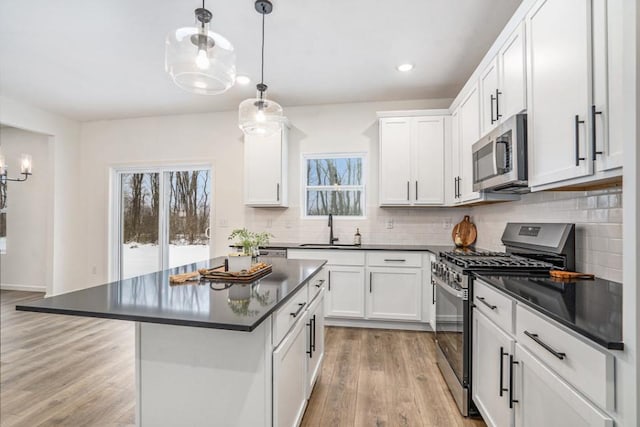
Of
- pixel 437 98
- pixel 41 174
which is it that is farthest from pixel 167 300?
pixel 41 174

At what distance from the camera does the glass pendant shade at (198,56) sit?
5.61 feet

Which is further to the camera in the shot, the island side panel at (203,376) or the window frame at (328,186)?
the window frame at (328,186)

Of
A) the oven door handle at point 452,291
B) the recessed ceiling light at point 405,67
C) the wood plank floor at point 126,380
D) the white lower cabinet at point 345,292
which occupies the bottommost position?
the wood plank floor at point 126,380

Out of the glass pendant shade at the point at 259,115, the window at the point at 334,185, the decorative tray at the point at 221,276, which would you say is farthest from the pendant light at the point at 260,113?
the window at the point at 334,185

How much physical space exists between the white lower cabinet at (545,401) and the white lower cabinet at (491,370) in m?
0.08

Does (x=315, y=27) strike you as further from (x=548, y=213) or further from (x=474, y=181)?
(x=548, y=213)

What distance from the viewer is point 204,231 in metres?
4.77

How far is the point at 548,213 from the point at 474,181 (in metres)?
0.65

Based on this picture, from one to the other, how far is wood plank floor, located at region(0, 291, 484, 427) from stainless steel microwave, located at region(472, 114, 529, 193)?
4.98 ft

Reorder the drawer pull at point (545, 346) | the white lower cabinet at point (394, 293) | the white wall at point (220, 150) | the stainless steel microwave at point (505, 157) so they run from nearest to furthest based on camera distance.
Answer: the drawer pull at point (545, 346) < the stainless steel microwave at point (505, 157) < the white lower cabinet at point (394, 293) < the white wall at point (220, 150)

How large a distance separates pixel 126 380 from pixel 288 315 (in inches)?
69.1

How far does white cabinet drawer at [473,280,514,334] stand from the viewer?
1507mm

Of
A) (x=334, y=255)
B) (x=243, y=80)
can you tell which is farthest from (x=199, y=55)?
(x=334, y=255)

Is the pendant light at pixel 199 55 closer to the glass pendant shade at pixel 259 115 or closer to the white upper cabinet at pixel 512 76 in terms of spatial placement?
the glass pendant shade at pixel 259 115
